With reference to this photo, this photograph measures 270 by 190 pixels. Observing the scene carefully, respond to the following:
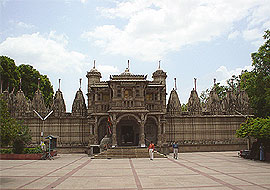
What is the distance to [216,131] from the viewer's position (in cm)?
3341

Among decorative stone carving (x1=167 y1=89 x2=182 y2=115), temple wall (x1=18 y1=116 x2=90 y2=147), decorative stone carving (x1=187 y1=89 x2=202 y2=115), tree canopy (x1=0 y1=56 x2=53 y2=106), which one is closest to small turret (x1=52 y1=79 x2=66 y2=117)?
temple wall (x1=18 y1=116 x2=90 y2=147)

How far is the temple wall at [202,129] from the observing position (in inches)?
1296

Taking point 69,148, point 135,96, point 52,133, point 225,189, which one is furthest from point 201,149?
point 225,189

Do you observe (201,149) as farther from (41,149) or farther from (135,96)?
(41,149)

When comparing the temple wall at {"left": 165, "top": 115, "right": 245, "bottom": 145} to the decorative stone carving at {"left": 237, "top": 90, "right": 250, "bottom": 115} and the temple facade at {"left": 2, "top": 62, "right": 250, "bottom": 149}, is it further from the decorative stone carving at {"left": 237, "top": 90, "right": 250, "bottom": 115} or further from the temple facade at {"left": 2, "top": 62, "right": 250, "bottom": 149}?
the decorative stone carving at {"left": 237, "top": 90, "right": 250, "bottom": 115}

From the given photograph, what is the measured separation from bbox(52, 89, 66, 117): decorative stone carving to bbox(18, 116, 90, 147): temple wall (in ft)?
2.73

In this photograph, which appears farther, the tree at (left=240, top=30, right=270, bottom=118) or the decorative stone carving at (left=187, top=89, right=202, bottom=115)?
the decorative stone carving at (left=187, top=89, right=202, bottom=115)

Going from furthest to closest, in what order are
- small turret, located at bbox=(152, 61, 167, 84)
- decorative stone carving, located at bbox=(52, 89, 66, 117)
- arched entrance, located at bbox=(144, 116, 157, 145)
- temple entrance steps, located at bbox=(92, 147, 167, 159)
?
small turret, located at bbox=(152, 61, 167, 84) → arched entrance, located at bbox=(144, 116, 157, 145) → decorative stone carving, located at bbox=(52, 89, 66, 117) → temple entrance steps, located at bbox=(92, 147, 167, 159)

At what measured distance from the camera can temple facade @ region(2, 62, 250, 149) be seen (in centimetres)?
3114

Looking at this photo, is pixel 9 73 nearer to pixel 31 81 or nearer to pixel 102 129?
pixel 31 81

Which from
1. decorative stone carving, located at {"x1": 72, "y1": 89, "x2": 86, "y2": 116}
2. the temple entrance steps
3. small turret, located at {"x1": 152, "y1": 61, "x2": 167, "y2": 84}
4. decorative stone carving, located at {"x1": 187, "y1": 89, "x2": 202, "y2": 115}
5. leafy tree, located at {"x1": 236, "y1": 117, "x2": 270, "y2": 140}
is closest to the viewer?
leafy tree, located at {"x1": 236, "y1": 117, "x2": 270, "y2": 140}

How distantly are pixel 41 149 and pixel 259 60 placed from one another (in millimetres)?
27880

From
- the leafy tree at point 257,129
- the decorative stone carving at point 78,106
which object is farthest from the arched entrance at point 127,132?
the leafy tree at point 257,129

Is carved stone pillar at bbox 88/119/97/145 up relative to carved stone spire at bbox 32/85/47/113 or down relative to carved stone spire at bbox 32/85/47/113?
down
